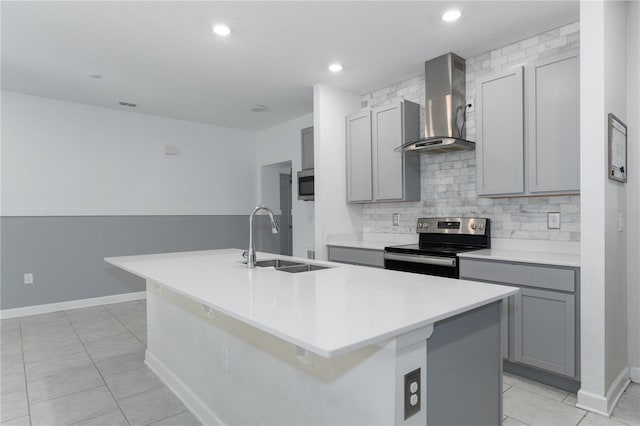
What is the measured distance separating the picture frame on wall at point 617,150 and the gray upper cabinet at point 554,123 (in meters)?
0.21

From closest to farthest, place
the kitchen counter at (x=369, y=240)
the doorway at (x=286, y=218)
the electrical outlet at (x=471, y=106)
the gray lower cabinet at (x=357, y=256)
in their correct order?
the electrical outlet at (x=471, y=106) < the gray lower cabinet at (x=357, y=256) < the kitchen counter at (x=369, y=240) < the doorway at (x=286, y=218)

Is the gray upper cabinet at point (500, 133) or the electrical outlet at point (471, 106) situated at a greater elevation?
the electrical outlet at point (471, 106)

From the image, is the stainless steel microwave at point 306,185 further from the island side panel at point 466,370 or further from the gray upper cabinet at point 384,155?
the island side panel at point 466,370

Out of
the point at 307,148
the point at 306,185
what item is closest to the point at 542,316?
the point at 306,185

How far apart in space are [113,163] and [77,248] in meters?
1.25

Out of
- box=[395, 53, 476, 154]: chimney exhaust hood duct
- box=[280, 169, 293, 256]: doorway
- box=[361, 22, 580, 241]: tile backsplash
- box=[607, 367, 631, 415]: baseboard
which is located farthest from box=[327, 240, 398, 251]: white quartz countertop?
box=[280, 169, 293, 256]: doorway

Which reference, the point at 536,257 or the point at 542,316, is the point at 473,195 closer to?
the point at 536,257

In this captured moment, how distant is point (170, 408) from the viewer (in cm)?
231

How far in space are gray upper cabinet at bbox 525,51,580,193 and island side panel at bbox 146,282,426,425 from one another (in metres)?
2.11

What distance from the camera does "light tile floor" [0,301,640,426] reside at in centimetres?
218

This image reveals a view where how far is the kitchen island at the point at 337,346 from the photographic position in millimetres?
1128

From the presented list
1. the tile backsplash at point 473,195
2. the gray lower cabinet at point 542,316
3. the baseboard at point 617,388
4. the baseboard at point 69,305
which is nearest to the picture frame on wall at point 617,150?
the tile backsplash at point 473,195

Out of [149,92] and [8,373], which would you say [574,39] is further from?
[8,373]

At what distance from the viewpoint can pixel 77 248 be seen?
480cm
